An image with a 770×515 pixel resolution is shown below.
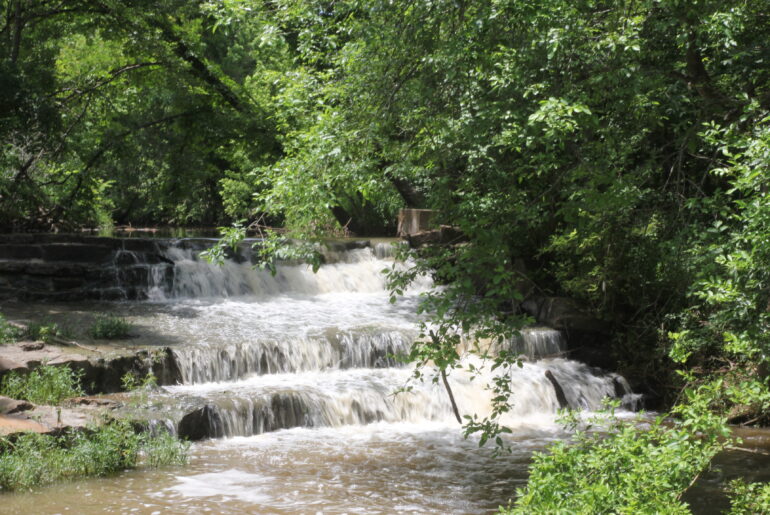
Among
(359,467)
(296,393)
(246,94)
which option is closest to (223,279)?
(246,94)

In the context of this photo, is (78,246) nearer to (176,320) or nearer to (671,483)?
(176,320)

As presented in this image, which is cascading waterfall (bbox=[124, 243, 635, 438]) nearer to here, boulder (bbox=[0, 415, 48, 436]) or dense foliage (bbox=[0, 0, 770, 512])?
boulder (bbox=[0, 415, 48, 436])

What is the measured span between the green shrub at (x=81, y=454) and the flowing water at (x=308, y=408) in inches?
7.9

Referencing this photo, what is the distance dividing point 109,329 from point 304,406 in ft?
12.2

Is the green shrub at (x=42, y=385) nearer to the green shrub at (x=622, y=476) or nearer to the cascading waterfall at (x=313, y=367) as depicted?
the cascading waterfall at (x=313, y=367)

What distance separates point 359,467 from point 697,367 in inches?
227

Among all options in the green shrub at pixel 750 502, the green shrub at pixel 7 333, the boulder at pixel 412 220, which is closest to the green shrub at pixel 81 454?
the green shrub at pixel 7 333

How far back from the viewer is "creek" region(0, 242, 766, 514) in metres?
7.30

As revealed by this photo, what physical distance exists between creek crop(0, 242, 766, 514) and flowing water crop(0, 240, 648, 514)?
0.02 metres

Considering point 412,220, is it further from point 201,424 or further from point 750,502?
point 750,502

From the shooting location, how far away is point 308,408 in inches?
394

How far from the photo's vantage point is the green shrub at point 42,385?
8.90m

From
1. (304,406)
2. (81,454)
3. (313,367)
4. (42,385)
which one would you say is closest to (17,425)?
(81,454)

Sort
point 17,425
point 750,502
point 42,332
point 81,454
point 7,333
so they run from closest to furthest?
point 750,502 < point 81,454 < point 17,425 < point 7,333 < point 42,332
